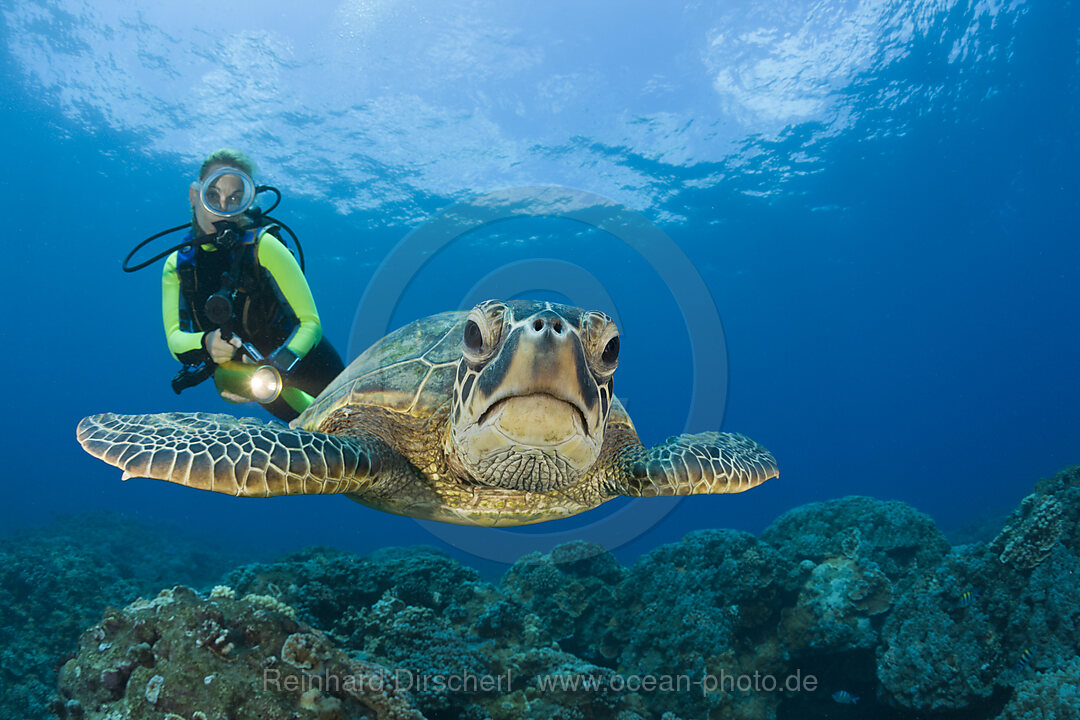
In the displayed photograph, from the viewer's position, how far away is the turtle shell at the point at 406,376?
3.22m

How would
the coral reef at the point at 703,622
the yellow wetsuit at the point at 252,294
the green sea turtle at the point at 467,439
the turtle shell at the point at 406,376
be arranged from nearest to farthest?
1. the green sea turtle at the point at 467,439
2. the turtle shell at the point at 406,376
3. the coral reef at the point at 703,622
4. the yellow wetsuit at the point at 252,294

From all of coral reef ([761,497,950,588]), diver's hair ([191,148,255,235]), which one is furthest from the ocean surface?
diver's hair ([191,148,255,235])

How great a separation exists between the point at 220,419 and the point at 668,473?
2725mm

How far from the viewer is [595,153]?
19.5 metres

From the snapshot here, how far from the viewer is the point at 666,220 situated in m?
25.1

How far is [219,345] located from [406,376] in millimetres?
1588

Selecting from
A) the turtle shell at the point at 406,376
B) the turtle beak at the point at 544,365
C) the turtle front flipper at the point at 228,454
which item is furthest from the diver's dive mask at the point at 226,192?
the turtle beak at the point at 544,365

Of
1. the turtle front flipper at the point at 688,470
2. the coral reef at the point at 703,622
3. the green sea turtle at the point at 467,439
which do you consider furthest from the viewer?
the coral reef at the point at 703,622

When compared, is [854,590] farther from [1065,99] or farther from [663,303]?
[663,303]

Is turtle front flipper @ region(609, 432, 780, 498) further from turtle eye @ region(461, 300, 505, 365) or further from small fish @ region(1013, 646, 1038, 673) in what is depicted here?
small fish @ region(1013, 646, 1038, 673)

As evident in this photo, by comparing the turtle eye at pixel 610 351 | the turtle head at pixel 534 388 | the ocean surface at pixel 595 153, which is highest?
the ocean surface at pixel 595 153

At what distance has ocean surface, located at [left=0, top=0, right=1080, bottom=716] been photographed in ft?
53.2

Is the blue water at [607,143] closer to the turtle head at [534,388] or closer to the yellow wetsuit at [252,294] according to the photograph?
the yellow wetsuit at [252,294]

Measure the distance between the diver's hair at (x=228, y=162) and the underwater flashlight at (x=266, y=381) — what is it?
6.79 feet
